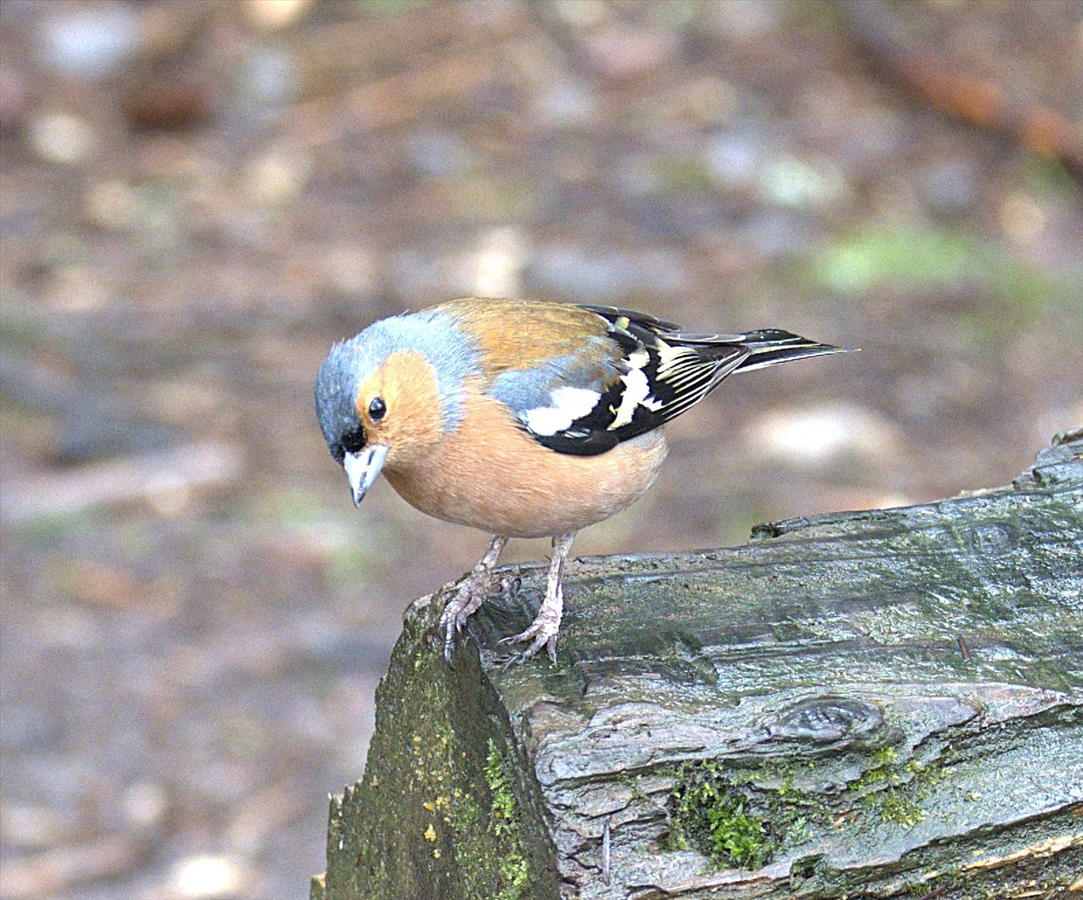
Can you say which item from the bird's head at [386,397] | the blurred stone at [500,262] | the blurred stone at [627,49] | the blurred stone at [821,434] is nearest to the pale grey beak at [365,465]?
the bird's head at [386,397]

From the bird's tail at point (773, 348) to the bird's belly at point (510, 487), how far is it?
83 cm

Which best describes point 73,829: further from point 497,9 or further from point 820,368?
point 497,9

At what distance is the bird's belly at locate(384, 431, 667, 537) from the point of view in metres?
3.64

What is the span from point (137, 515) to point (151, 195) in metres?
3.16

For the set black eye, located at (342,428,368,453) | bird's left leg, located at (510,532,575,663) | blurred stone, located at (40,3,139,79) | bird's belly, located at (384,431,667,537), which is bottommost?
bird's left leg, located at (510,532,575,663)

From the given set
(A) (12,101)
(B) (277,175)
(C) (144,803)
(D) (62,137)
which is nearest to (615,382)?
(C) (144,803)

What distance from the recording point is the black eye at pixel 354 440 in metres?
3.64

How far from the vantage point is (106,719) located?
598 centimetres

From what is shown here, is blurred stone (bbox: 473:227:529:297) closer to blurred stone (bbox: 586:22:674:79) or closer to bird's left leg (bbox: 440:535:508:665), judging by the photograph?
blurred stone (bbox: 586:22:674:79)

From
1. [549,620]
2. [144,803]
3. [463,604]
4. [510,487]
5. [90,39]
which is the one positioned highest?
[90,39]

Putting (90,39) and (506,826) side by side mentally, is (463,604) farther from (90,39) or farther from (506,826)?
(90,39)

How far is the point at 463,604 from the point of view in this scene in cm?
308

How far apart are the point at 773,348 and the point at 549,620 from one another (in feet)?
5.81

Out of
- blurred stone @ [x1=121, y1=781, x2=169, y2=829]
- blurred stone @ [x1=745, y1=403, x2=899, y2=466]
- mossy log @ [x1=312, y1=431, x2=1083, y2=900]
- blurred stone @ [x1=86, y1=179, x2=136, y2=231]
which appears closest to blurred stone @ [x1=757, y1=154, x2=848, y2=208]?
blurred stone @ [x1=745, y1=403, x2=899, y2=466]
